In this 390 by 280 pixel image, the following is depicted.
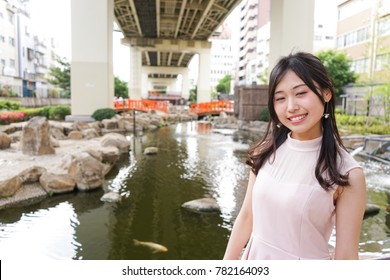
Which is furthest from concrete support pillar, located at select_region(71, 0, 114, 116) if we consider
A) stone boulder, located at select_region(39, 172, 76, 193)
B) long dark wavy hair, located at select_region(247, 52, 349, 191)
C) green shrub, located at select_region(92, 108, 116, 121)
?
long dark wavy hair, located at select_region(247, 52, 349, 191)

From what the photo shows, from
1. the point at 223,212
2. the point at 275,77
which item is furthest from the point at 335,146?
the point at 223,212

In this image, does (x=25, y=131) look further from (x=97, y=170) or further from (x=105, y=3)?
(x=105, y=3)

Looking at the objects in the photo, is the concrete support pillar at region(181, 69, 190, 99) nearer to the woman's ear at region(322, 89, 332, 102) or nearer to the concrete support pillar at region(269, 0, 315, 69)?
the concrete support pillar at region(269, 0, 315, 69)

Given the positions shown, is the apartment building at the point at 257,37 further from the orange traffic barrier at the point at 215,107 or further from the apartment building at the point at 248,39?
the orange traffic barrier at the point at 215,107

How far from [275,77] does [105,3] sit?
16809 mm

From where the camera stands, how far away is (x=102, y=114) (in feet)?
53.0

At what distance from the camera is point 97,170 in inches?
256

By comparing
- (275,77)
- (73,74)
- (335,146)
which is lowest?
(335,146)

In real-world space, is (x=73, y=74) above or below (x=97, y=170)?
above

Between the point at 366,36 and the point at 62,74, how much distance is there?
74.2 ft

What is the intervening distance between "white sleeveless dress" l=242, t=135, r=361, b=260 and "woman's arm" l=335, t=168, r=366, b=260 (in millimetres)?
31

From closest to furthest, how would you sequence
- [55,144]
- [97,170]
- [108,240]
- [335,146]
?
1. [335,146]
2. [108,240]
3. [97,170]
4. [55,144]

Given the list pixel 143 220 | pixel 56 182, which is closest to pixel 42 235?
pixel 143 220

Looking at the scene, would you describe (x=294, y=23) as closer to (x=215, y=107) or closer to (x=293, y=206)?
(x=215, y=107)
